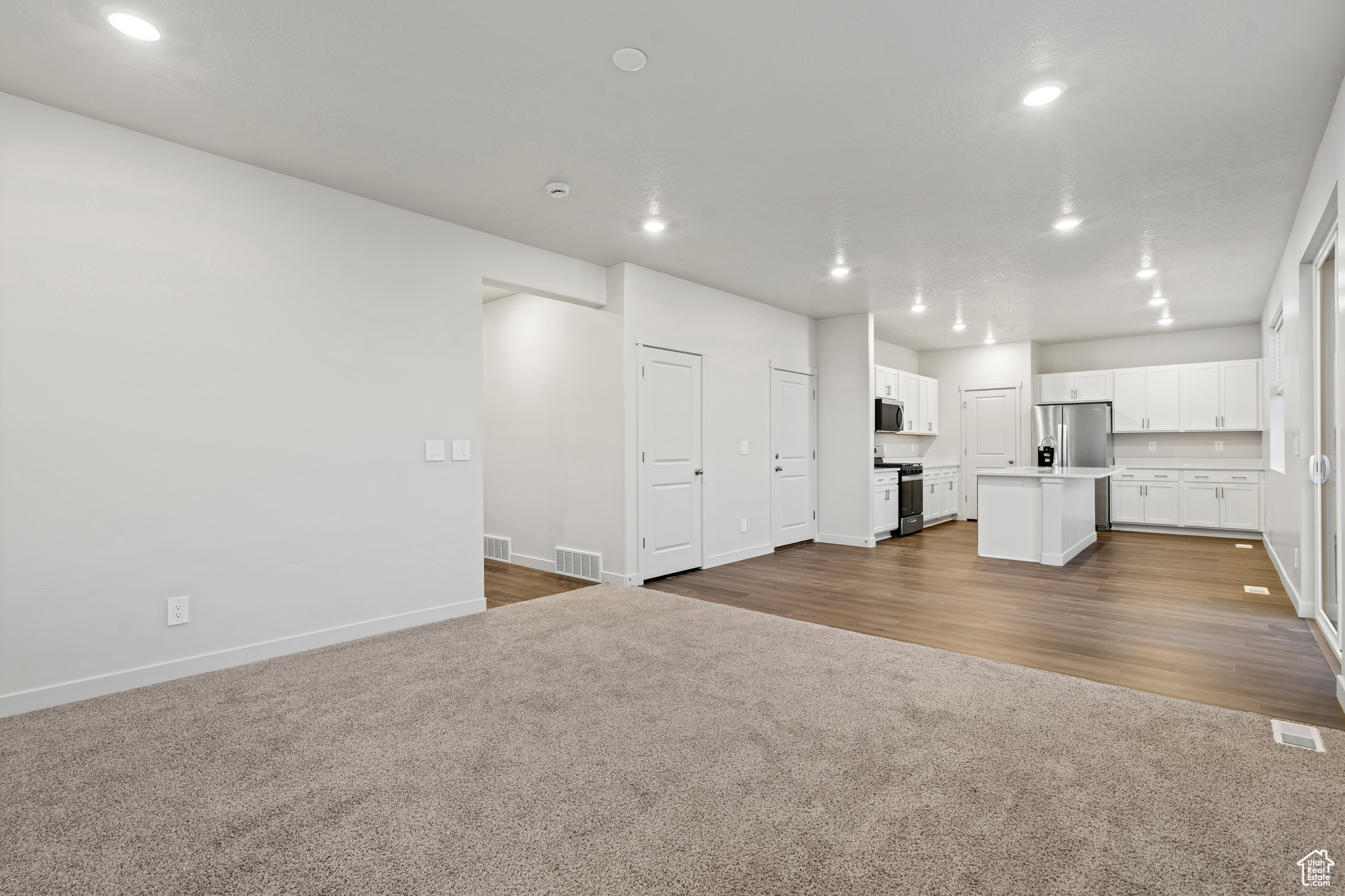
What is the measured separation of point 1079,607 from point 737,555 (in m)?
2.87

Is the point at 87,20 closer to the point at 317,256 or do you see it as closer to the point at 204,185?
the point at 204,185

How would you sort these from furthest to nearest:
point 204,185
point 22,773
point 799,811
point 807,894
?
point 204,185 < point 22,773 < point 799,811 < point 807,894

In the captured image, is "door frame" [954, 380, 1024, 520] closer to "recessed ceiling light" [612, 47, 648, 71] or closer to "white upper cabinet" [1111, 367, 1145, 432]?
"white upper cabinet" [1111, 367, 1145, 432]

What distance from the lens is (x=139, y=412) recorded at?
10.1 ft

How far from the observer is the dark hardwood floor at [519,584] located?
493cm

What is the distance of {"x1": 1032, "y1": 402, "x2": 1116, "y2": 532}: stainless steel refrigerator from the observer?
8547 millimetres

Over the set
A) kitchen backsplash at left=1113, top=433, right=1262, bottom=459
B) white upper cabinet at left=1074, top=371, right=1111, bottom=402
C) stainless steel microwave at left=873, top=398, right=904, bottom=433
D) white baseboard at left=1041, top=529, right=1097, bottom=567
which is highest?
white upper cabinet at left=1074, top=371, right=1111, bottom=402

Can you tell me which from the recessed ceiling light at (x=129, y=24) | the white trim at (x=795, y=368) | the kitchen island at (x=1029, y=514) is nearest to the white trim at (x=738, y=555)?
the white trim at (x=795, y=368)

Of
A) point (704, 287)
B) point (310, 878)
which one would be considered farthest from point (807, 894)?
point (704, 287)

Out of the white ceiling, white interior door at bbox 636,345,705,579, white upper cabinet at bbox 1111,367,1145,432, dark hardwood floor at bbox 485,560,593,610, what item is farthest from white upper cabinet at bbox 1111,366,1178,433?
dark hardwood floor at bbox 485,560,593,610

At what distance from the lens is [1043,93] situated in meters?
2.73

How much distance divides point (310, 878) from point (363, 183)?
3.41 meters

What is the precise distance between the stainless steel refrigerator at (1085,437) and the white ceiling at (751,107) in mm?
4125

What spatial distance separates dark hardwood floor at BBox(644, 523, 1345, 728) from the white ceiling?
8.59 ft
